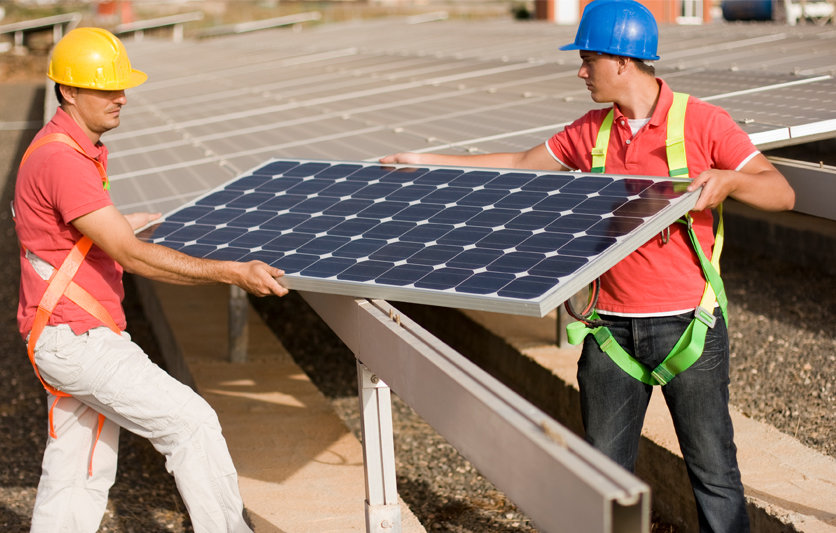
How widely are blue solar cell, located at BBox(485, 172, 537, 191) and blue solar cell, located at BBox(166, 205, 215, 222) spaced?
1589 millimetres

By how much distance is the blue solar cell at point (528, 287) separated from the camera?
300 centimetres

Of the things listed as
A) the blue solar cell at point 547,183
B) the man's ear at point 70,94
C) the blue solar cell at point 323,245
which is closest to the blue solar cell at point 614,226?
the blue solar cell at point 547,183

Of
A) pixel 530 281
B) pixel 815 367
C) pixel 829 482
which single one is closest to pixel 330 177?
pixel 530 281

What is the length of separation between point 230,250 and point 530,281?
163 cm

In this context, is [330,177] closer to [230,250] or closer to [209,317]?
[230,250]

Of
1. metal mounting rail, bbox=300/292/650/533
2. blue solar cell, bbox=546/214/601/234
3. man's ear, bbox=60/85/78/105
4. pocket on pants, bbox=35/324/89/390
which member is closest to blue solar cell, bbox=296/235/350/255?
metal mounting rail, bbox=300/292/650/533

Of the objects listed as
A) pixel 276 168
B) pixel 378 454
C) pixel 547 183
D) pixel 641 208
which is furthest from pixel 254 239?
pixel 641 208

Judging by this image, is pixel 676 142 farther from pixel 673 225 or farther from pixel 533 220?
pixel 533 220

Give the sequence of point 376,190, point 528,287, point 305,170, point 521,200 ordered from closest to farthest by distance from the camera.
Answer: point 528,287, point 521,200, point 376,190, point 305,170

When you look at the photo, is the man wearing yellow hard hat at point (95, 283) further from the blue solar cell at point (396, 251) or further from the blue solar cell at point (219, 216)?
the blue solar cell at point (219, 216)

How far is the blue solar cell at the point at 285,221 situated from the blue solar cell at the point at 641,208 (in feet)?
5.24

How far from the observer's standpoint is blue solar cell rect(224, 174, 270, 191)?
197 inches

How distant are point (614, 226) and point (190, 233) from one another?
2.21 m

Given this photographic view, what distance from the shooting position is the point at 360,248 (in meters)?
3.83
